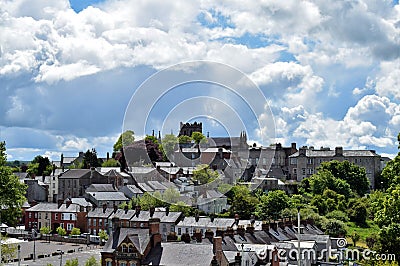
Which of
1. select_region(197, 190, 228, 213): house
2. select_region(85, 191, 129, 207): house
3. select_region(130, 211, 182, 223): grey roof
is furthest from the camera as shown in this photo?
select_region(85, 191, 129, 207): house

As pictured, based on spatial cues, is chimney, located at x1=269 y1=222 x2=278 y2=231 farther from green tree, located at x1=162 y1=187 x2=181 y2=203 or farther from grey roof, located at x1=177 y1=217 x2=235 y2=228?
green tree, located at x1=162 y1=187 x2=181 y2=203

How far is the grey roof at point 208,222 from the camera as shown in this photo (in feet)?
241

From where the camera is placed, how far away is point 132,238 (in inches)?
1907

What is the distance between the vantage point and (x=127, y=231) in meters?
50.1

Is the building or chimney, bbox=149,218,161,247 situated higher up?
the building

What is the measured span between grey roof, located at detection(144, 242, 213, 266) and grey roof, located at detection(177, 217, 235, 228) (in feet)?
85.0

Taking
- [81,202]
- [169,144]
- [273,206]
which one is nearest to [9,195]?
[273,206]

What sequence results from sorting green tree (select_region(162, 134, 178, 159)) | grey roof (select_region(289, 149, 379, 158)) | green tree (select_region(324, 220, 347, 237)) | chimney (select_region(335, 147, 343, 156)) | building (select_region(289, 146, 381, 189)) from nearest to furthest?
green tree (select_region(324, 220, 347, 237)), green tree (select_region(162, 134, 178, 159)), building (select_region(289, 146, 381, 189)), grey roof (select_region(289, 149, 379, 158)), chimney (select_region(335, 147, 343, 156))

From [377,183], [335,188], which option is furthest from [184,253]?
[377,183]

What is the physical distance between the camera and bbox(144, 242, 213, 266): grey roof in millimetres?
43906

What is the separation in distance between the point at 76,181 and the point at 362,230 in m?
53.2

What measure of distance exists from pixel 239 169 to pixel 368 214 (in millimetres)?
36234

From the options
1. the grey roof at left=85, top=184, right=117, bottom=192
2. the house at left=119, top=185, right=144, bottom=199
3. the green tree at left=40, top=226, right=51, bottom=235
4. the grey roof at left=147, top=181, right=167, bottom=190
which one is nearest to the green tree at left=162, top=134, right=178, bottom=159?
the grey roof at left=147, top=181, right=167, bottom=190

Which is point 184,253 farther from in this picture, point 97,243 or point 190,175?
point 190,175
